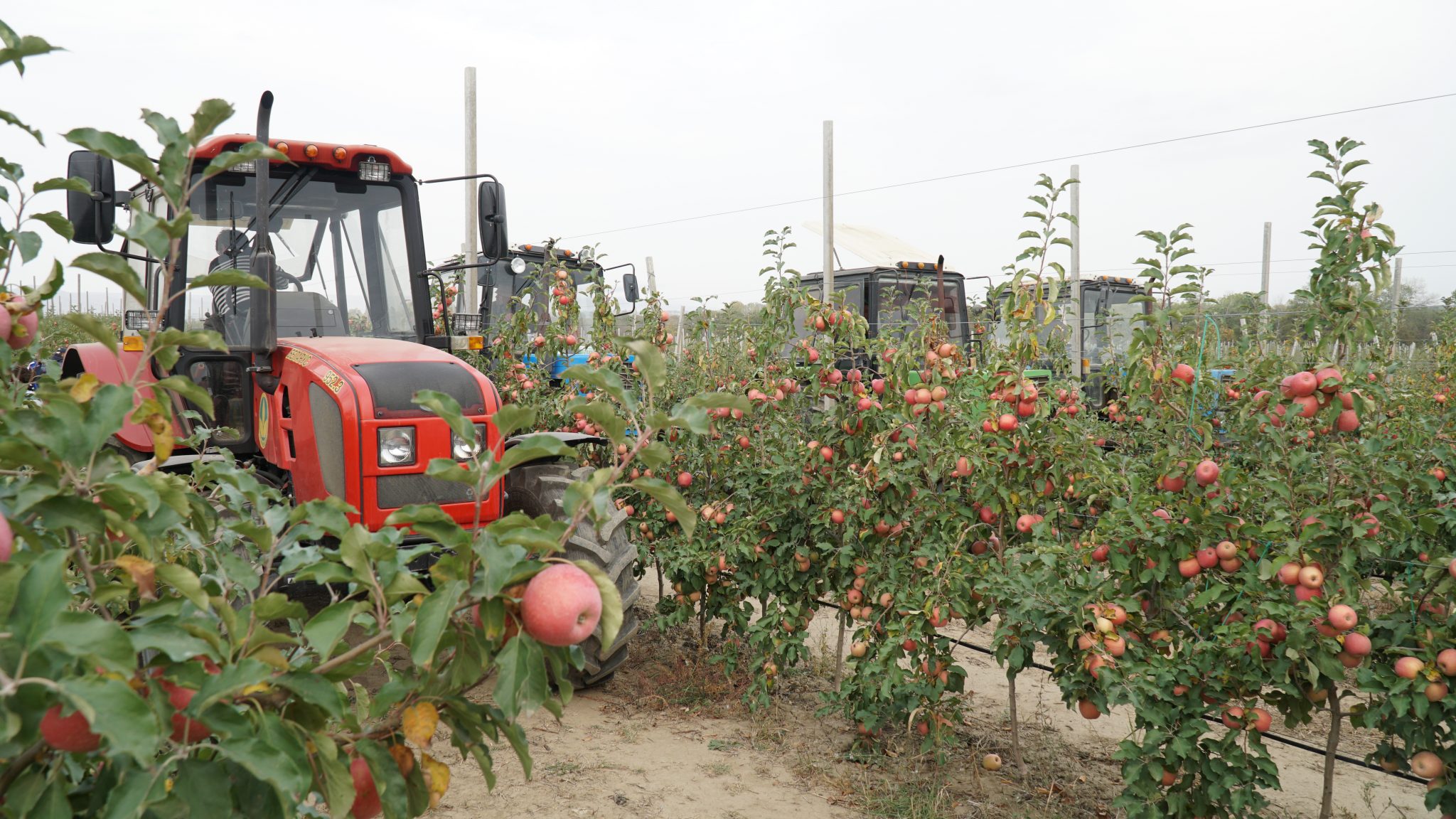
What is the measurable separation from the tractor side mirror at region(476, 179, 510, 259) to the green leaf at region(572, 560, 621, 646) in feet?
11.1

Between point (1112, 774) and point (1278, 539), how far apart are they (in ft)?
4.72

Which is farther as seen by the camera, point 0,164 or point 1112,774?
point 1112,774

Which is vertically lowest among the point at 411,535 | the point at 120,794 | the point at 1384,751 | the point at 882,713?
the point at 882,713

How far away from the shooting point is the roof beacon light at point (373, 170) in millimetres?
4332

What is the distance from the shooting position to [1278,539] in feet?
8.70

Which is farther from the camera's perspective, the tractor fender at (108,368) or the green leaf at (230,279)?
the tractor fender at (108,368)

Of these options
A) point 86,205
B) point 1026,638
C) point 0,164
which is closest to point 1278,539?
point 1026,638

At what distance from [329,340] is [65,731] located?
3.50 meters

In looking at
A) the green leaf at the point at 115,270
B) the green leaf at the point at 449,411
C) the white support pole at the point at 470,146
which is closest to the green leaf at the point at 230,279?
the green leaf at the point at 115,270

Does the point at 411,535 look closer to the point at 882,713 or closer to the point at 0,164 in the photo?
the point at 882,713

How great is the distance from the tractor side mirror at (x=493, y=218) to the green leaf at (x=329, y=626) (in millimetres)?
3393

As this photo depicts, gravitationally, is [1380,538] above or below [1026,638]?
above

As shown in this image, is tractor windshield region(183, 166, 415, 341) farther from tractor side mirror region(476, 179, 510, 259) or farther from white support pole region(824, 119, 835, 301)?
white support pole region(824, 119, 835, 301)

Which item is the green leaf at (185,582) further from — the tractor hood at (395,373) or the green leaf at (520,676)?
the tractor hood at (395,373)
